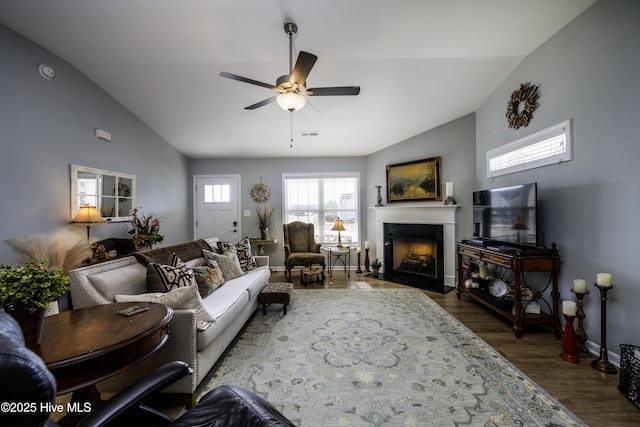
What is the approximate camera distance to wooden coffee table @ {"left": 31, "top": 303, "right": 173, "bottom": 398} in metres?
0.97

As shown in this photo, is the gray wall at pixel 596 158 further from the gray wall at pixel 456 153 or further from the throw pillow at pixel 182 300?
the throw pillow at pixel 182 300

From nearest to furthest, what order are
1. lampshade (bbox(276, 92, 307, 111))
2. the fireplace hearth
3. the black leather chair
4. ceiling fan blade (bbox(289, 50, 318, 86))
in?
the black leather chair < ceiling fan blade (bbox(289, 50, 318, 86)) < lampshade (bbox(276, 92, 307, 111)) < the fireplace hearth

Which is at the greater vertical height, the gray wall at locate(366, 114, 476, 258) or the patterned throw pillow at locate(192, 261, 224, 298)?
the gray wall at locate(366, 114, 476, 258)

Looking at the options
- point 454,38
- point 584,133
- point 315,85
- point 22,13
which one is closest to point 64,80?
point 22,13

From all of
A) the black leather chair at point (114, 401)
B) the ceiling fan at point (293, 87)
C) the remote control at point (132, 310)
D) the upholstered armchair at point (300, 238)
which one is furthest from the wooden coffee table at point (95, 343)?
the upholstered armchair at point (300, 238)

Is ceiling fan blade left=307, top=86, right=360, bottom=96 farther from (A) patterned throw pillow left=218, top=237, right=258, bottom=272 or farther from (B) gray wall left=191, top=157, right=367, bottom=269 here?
(B) gray wall left=191, top=157, right=367, bottom=269

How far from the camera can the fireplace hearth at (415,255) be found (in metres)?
4.07

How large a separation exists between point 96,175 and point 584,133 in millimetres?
5189

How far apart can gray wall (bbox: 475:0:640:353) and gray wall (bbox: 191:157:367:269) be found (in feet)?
10.6

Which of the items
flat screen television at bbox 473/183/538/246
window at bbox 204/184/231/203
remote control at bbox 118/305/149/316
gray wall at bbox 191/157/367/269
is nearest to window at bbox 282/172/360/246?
gray wall at bbox 191/157/367/269

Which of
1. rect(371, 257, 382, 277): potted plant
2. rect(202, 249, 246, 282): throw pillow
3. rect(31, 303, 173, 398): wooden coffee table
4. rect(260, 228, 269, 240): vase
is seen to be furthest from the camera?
rect(260, 228, 269, 240): vase

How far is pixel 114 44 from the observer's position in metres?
Answer: 2.37

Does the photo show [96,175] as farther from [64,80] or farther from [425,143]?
[425,143]

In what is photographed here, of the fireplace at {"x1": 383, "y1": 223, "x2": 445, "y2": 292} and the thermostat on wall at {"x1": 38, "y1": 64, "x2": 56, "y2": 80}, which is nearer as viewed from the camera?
the thermostat on wall at {"x1": 38, "y1": 64, "x2": 56, "y2": 80}
